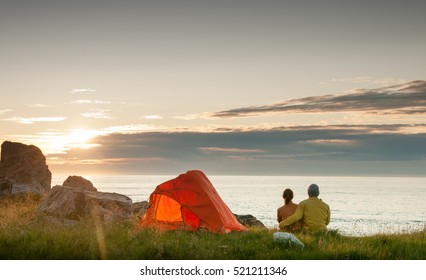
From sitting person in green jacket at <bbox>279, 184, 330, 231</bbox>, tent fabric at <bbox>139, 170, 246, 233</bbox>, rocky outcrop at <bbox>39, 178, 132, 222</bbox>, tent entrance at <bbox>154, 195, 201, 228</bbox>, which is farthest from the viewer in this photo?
rocky outcrop at <bbox>39, 178, 132, 222</bbox>

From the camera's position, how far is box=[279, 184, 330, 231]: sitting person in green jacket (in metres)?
17.3

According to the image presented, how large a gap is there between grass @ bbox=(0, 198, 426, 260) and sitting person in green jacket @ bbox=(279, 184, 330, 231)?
1559 millimetres

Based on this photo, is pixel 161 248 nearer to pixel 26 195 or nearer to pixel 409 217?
pixel 26 195

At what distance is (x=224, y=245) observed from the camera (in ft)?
47.1

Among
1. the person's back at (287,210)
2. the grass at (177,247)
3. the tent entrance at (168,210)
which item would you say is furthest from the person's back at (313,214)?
the tent entrance at (168,210)

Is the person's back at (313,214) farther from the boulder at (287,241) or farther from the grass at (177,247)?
the boulder at (287,241)

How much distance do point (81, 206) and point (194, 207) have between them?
18.3 feet

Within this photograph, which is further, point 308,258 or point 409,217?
point 409,217

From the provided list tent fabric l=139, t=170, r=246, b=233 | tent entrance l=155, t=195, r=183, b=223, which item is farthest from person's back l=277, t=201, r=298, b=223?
tent entrance l=155, t=195, r=183, b=223

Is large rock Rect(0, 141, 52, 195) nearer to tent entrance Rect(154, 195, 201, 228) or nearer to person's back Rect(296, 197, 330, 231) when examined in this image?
tent entrance Rect(154, 195, 201, 228)

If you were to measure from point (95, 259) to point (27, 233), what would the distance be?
276cm

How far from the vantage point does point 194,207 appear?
60.6ft

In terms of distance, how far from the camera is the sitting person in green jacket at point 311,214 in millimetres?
17266
